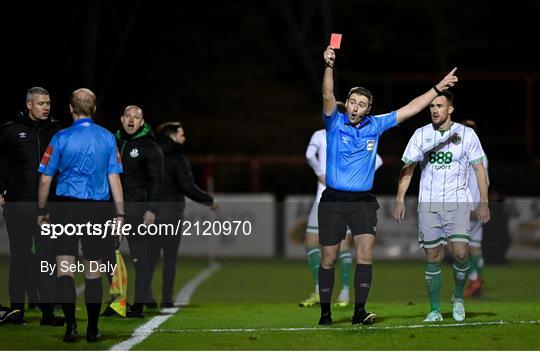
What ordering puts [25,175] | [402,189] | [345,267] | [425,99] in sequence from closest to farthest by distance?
[425,99], [402,189], [25,175], [345,267]

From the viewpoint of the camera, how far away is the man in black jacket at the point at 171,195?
48.2 feet

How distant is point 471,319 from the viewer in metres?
12.5

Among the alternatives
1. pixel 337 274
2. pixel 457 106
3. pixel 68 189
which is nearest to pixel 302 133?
pixel 457 106

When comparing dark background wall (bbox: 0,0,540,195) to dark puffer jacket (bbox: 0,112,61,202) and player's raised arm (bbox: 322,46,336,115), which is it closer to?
dark puffer jacket (bbox: 0,112,61,202)

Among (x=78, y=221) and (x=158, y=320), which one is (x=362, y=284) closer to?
(x=158, y=320)

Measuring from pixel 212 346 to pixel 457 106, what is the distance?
24.4m

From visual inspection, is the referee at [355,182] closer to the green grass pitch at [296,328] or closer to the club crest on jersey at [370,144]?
the club crest on jersey at [370,144]

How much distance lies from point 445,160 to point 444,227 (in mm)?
628

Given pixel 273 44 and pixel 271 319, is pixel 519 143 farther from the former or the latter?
pixel 271 319

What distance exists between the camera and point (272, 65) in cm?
4244

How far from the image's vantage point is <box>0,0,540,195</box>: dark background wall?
32250 millimetres

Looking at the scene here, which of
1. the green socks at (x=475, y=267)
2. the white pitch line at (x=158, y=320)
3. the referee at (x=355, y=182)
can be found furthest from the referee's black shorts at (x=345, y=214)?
the green socks at (x=475, y=267)

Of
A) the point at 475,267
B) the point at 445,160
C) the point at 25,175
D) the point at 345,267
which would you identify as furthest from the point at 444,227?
the point at 475,267

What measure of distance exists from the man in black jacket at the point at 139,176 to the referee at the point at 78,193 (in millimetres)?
2472
